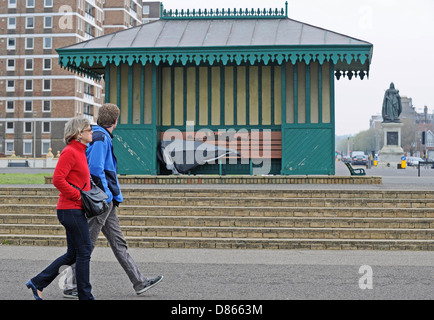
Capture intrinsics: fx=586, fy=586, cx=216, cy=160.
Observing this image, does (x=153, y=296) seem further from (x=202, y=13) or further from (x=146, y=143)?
(x=202, y=13)

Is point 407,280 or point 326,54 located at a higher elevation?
point 326,54

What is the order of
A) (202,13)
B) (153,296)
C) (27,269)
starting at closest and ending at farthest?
(153,296) → (27,269) → (202,13)

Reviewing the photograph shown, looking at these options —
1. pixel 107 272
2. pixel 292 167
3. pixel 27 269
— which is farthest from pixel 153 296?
pixel 292 167

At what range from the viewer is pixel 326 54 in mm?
15406

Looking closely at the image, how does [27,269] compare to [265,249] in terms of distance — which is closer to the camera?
[27,269]

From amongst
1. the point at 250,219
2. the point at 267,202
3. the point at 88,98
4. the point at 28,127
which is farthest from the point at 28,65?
the point at 250,219

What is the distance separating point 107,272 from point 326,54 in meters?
9.85

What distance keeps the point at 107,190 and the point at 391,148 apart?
4927 centimetres

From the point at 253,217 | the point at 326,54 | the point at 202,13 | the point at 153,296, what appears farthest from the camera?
the point at 202,13

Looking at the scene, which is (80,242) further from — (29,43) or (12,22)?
(12,22)

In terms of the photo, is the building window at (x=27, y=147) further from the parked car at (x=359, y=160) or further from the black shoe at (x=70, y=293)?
the black shoe at (x=70, y=293)

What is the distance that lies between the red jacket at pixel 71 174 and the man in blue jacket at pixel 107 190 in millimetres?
265

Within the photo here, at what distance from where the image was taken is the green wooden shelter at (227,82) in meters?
15.6

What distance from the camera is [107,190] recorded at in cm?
613
